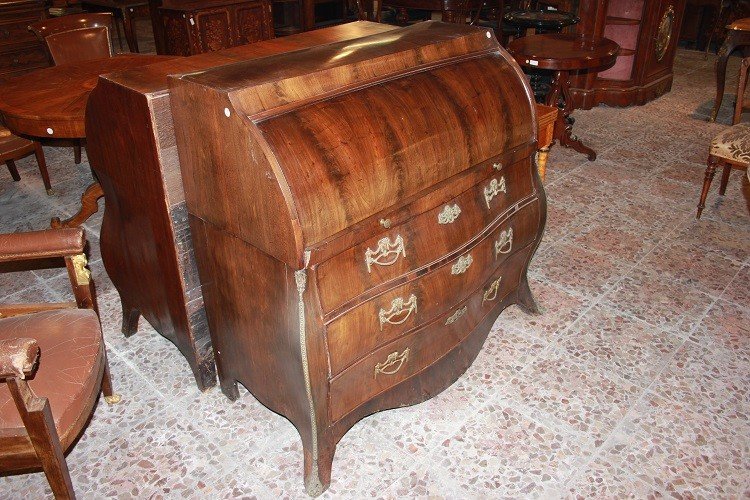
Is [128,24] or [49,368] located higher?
[128,24]

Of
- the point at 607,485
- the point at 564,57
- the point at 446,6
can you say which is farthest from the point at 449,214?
the point at 446,6

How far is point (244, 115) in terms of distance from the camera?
1.56 meters

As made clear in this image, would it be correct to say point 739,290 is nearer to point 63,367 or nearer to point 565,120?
point 565,120

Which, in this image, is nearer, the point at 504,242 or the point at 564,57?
the point at 504,242

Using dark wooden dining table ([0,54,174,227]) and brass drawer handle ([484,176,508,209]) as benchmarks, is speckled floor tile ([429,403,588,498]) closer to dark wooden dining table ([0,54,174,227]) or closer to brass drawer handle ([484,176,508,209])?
brass drawer handle ([484,176,508,209])

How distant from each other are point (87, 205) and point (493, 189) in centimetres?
251

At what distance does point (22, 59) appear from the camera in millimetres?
5332

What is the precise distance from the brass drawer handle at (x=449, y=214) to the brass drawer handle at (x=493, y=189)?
0.61ft

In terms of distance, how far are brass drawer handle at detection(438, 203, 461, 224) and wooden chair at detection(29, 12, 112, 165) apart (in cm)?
273

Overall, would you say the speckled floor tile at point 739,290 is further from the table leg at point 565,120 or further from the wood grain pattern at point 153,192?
the wood grain pattern at point 153,192

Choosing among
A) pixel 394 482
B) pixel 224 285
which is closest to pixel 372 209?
pixel 224 285

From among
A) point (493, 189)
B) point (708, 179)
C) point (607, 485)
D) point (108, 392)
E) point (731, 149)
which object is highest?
point (493, 189)

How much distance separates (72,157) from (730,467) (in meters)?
4.55

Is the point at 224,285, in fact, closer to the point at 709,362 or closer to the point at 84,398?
the point at 84,398
